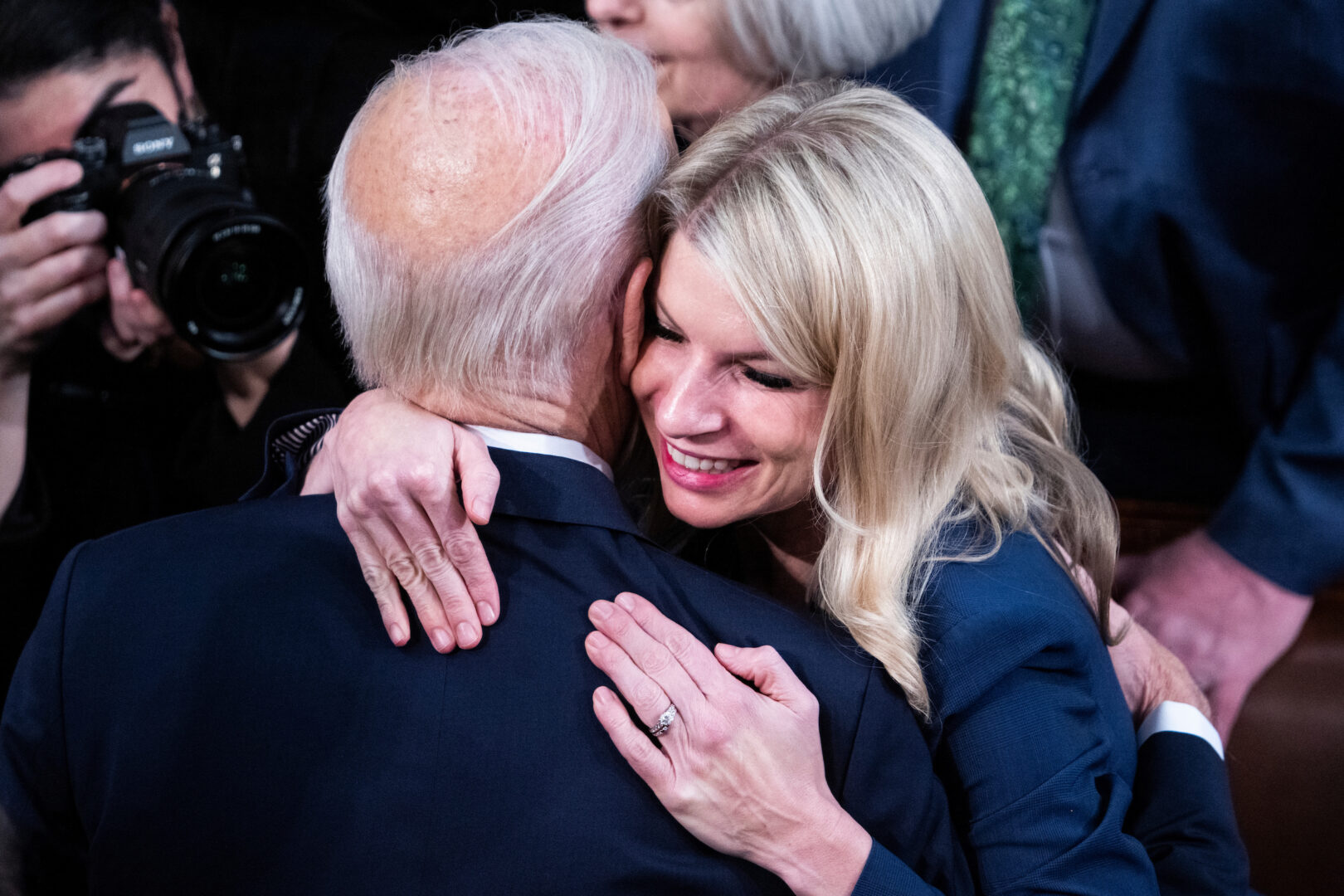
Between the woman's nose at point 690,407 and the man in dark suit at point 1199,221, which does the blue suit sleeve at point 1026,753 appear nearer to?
the woman's nose at point 690,407

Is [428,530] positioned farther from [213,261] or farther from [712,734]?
[213,261]

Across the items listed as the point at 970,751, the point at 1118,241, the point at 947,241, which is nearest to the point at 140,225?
the point at 947,241

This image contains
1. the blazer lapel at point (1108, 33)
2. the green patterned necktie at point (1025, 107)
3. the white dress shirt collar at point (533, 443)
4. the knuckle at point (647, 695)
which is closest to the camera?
the knuckle at point (647, 695)

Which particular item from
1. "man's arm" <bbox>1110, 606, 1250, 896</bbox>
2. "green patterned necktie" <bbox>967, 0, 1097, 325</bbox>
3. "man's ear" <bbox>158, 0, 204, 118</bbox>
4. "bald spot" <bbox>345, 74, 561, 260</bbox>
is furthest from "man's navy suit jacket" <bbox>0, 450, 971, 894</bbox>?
"green patterned necktie" <bbox>967, 0, 1097, 325</bbox>

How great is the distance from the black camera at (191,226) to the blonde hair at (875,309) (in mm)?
582

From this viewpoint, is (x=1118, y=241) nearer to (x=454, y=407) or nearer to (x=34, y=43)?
(x=454, y=407)

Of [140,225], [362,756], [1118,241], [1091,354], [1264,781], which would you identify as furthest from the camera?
[1091,354]

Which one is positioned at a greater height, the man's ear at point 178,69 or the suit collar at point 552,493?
the man's ear at point 178,69

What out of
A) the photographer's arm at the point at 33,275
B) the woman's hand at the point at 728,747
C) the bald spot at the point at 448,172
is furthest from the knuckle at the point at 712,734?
Result: the photographer's arm at the point at 33,275

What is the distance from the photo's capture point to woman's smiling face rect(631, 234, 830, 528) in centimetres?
112

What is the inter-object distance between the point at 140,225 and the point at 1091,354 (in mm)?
1540

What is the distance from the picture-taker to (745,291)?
1098mm

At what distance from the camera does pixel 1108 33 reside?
1723 millimetres

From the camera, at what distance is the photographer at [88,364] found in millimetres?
1534
